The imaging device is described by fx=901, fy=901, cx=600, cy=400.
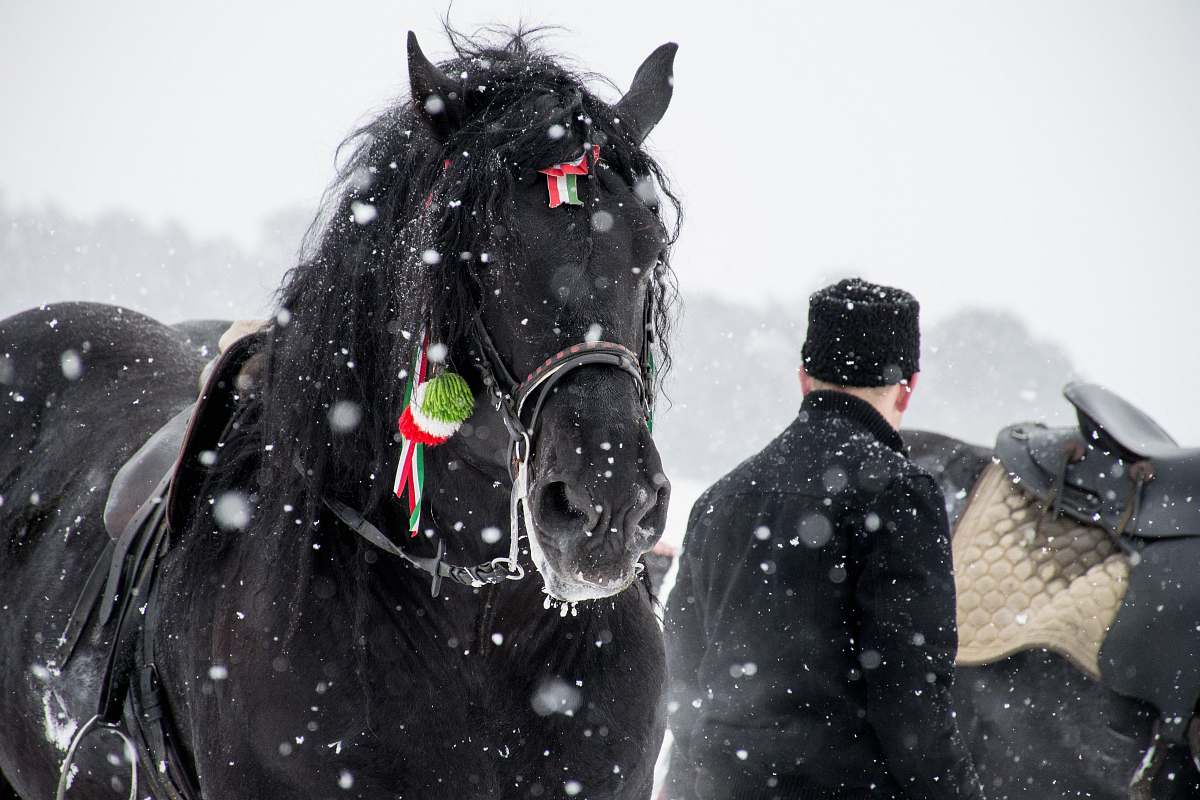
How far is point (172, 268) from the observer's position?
959 inches

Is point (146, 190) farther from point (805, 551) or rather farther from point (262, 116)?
point (262, 116)

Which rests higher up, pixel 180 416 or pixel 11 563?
pixel 180 416

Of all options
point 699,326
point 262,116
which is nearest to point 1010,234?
point 699,326

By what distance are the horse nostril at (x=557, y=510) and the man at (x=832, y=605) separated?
0.98m

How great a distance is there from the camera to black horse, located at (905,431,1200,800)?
3211 millimetres

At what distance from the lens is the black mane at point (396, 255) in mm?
1590

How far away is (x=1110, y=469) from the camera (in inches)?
138

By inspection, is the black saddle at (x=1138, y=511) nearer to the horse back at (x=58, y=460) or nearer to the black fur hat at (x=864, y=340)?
the black fur hat at (x=864, y=340)

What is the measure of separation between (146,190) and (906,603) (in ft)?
185

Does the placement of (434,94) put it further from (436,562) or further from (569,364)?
(436,562)

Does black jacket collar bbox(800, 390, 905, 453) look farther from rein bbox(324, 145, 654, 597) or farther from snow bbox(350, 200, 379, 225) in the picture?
Answer: snow bbox(350, 200, 379, 225)

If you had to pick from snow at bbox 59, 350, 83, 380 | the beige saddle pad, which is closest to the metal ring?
snow at bbox 59, 350, 83, 380

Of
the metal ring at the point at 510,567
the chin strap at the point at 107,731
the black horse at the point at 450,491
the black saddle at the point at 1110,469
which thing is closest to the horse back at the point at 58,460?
the chin strap at the point at 107,731

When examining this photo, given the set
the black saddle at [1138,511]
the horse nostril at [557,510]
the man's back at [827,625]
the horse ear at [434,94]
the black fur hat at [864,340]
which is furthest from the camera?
the black saddle at [1138,511]
